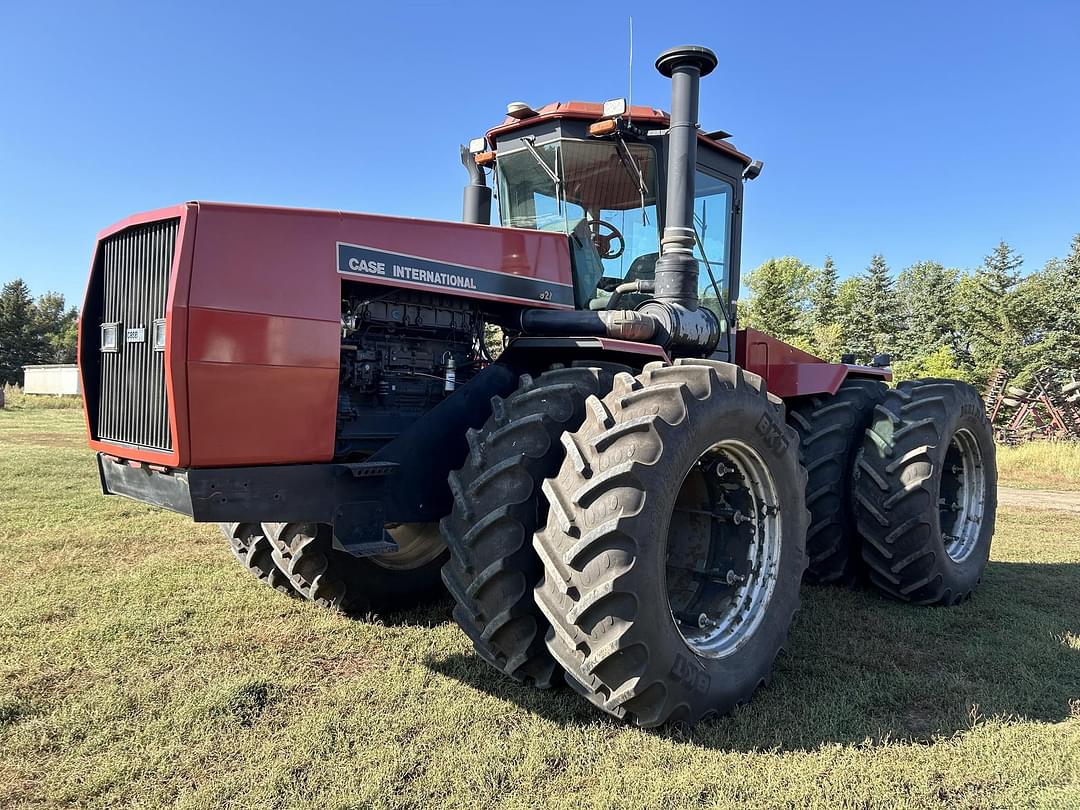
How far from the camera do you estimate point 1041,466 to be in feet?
49.1

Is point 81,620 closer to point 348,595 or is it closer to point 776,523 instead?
point 348,595

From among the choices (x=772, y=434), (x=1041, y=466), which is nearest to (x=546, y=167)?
(x=772, y=434)

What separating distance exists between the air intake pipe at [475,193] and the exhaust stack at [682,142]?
5.70 ft

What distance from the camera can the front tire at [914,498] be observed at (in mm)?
4832

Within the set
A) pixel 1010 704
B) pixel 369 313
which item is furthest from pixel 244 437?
pixel 1010 704

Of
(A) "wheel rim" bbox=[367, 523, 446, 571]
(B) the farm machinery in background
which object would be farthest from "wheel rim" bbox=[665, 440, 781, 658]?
(B) the farm machinery in background

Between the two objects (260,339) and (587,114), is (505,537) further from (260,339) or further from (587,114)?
(587,114)

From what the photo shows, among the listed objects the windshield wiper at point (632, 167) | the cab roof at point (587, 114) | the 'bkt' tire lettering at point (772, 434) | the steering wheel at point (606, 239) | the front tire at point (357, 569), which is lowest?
the front tire at point (357, 569)

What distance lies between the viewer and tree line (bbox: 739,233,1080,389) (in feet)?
117

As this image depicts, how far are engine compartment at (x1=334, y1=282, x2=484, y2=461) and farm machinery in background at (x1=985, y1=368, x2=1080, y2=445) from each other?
20.7 metres

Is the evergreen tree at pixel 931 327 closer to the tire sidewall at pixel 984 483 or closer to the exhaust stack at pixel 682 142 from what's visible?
the tire sidewall at pixel 984 483

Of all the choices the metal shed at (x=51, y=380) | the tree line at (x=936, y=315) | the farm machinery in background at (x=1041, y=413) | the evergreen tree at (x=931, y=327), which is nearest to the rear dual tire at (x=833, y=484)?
the farm machinery in background at (x=1041, y=413)

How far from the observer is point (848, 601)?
502cm

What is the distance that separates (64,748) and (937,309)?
50023 mm
